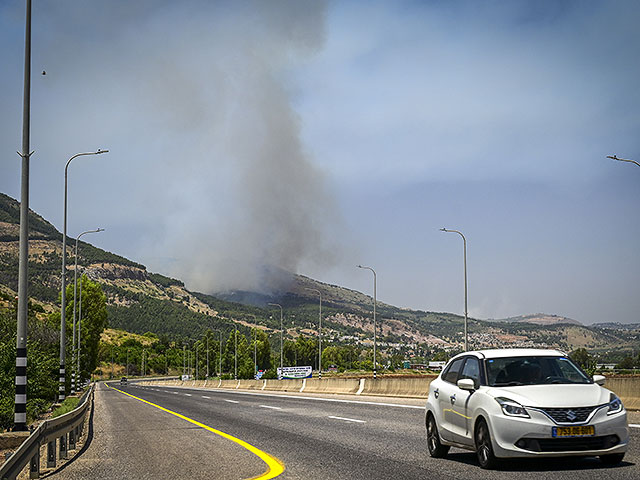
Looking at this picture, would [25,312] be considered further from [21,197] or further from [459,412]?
[459,412]

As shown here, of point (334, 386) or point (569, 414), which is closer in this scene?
point (569, 414)

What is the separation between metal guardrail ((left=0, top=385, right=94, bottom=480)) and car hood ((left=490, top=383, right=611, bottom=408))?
19.3 feet

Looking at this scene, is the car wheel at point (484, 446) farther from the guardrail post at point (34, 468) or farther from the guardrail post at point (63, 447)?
the guardrail post at point (63, 447)

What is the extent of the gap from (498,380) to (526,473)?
1.36 m

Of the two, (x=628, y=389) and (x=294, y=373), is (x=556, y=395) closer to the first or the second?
(x=628, y=389)

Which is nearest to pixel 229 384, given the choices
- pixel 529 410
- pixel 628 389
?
pixel 628 389

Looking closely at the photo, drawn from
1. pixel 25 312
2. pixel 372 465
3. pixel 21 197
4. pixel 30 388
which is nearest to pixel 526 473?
pixel 372 465

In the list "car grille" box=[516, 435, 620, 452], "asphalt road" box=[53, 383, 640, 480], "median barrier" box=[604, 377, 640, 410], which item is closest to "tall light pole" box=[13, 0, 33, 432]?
"asphalt road" box=[53, 383, 640, 480]

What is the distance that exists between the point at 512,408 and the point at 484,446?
848 millimetres

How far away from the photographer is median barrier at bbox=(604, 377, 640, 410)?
19.8m

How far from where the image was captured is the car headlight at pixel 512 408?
9359mm

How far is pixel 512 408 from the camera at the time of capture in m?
9.48

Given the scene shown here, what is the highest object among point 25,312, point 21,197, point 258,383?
point 21,197

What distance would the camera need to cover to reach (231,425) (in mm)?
20547
